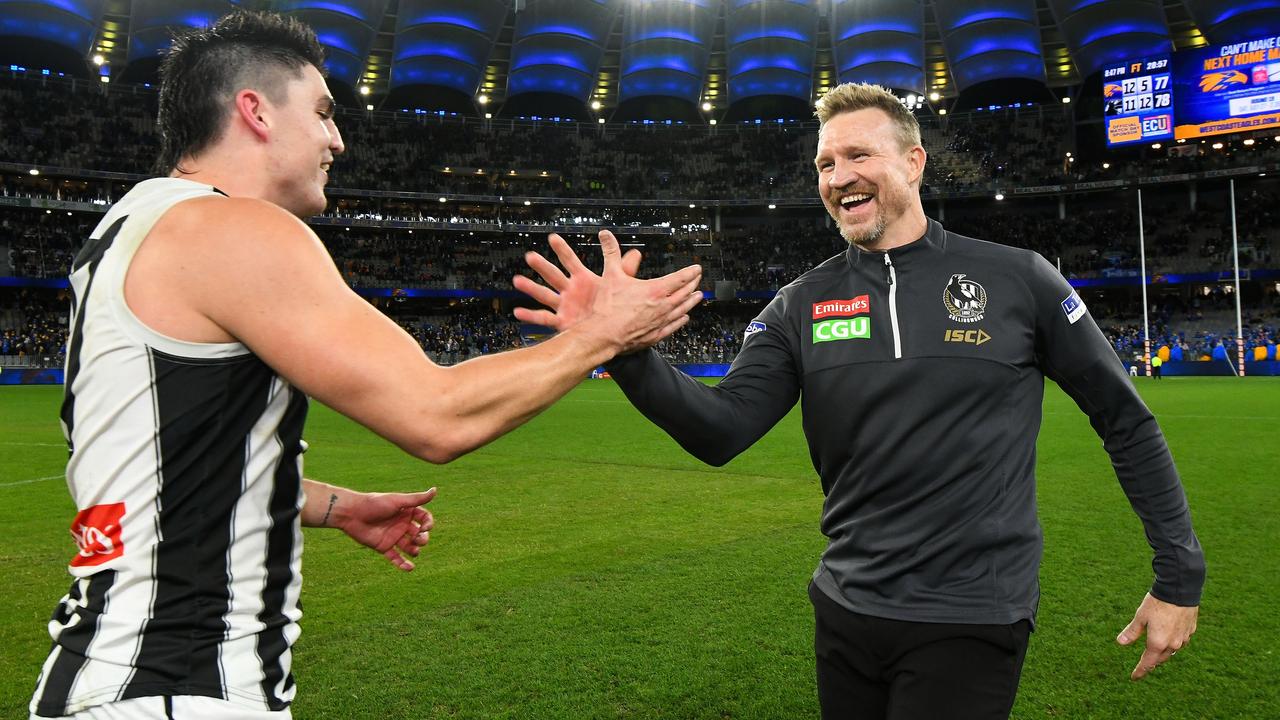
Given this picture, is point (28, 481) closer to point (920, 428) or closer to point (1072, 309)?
point (920, 428)

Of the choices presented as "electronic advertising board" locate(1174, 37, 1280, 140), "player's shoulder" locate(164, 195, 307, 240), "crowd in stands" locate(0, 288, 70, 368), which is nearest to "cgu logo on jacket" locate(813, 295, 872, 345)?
"player's shoulder" locate(164, 195, 307, 240)

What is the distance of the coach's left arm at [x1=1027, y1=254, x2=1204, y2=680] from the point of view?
7.95ft

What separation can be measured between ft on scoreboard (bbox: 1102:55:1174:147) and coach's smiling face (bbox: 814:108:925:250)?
156 feet

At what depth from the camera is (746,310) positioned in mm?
55406

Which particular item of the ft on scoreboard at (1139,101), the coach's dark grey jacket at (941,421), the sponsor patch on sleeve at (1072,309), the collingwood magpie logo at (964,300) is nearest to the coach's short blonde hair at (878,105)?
the coach's dark grey jacket at (941,421)

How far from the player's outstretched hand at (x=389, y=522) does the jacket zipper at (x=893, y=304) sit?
1435 mm

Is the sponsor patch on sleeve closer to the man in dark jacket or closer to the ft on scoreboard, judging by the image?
the man in dark jacket

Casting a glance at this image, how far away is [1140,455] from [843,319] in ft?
3.04

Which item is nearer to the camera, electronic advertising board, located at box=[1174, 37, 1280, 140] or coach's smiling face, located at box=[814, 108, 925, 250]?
coach's smiling face, located at box=[814, 108, 925, 250]

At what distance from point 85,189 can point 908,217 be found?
5606 centimetres

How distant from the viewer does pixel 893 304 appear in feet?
8.25

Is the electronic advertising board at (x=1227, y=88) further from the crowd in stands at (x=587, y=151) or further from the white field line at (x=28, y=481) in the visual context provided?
the white field line at (x=28, y=481)

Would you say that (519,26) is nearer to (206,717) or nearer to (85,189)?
(85,189)

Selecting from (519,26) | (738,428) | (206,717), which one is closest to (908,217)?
(738,428)
